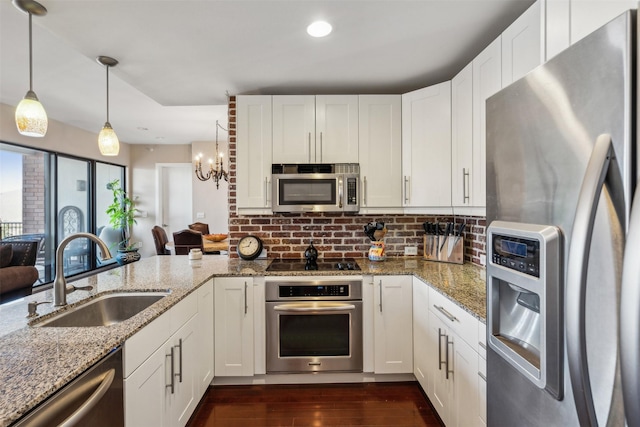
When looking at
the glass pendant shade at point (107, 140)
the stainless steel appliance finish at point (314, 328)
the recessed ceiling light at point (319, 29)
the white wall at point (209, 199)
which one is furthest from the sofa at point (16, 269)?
the recessed ceiling light at point (319, 29)

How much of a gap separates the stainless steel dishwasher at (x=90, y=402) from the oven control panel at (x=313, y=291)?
1.23 meters

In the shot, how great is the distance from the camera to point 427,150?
2.45 meters

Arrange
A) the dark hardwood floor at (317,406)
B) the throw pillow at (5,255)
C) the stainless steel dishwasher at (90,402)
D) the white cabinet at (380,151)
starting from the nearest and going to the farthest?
the stainless steel dishwasher at (90,402)
the dark hardwood floor at (317,406)
the white cabinet at (380,151)
the throw pillow at (5,255)

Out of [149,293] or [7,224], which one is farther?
[7,224]

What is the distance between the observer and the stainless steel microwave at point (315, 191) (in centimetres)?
257

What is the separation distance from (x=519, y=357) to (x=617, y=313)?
34cm

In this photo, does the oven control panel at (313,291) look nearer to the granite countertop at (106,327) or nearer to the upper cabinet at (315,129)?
the granite countertop at (106,327)

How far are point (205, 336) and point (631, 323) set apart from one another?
7.27 feet

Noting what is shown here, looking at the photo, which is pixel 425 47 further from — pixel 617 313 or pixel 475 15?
pixel 617 313

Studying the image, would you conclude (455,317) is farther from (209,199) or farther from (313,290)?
(209,199)

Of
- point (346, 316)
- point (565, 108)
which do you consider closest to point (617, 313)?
point (565, 108)

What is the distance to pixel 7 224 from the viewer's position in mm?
4281

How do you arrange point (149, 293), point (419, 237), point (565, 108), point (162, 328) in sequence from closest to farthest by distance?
point (565, 108) → point (162, 328) → point (149, 293) → point (419, 237)

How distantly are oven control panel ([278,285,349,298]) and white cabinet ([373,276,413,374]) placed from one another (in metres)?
0.25
